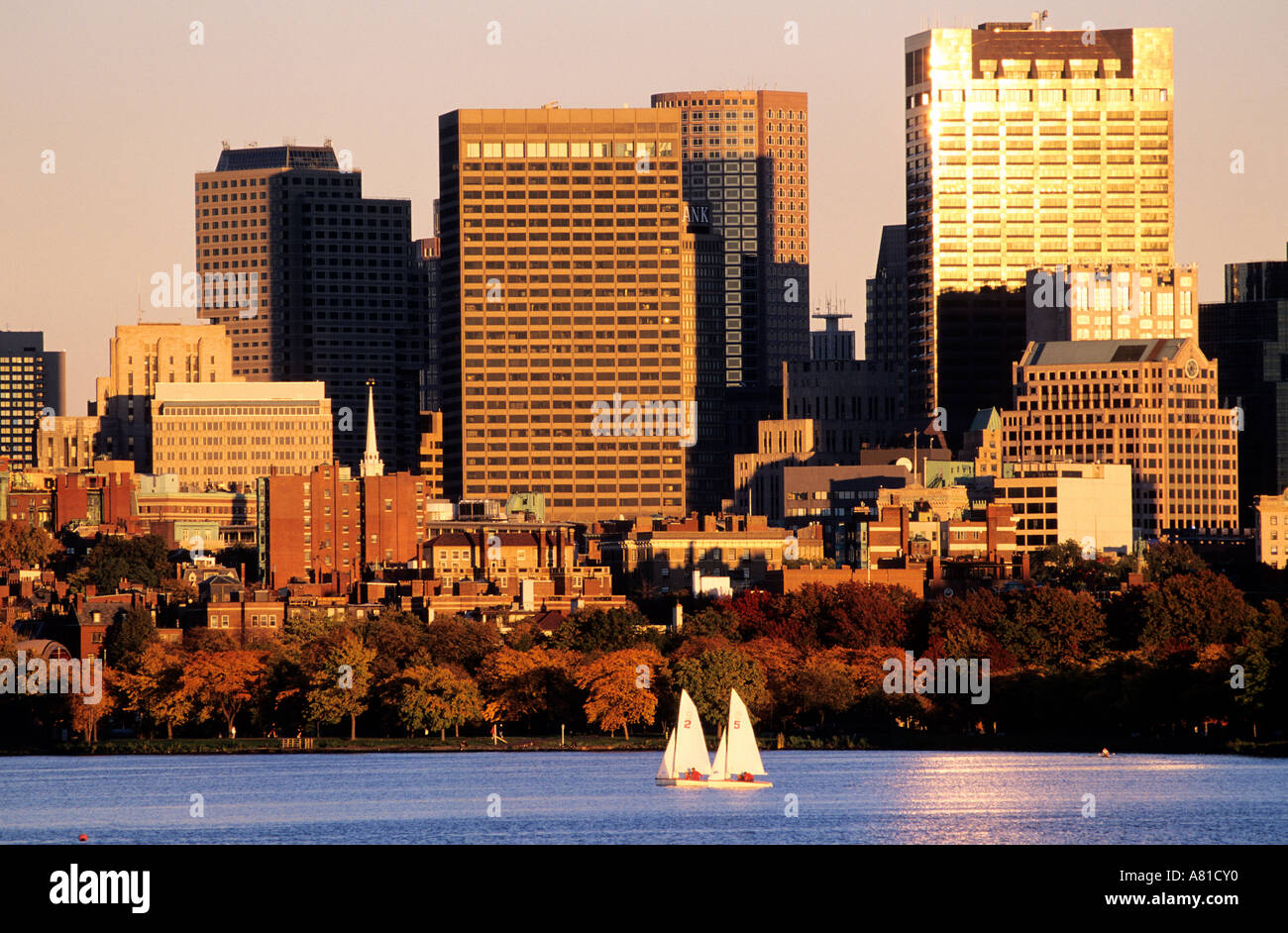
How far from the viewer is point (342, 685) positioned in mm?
148000

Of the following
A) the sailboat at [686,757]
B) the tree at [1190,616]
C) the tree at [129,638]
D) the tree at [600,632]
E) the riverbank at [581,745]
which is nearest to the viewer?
the sailboat at [686,757]

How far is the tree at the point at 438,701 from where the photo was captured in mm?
146125

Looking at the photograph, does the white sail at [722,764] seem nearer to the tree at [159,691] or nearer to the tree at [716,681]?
the tree at [716,681]

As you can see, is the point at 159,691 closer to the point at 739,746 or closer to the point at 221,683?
the point at 221,683

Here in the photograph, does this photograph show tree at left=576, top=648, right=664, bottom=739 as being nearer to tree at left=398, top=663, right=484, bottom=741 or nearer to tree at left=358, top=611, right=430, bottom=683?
tree at left=398, top=663, right=484, bottom=741

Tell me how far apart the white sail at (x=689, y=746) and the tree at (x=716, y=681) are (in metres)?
26.2

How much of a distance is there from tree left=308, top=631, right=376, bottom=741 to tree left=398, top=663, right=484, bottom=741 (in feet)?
7.91

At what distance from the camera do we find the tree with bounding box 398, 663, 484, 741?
146125mm

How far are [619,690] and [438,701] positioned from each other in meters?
10.3

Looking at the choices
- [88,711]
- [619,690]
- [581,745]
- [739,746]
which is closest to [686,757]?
[739,746]

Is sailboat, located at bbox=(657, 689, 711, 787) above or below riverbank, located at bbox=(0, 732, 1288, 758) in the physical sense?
above

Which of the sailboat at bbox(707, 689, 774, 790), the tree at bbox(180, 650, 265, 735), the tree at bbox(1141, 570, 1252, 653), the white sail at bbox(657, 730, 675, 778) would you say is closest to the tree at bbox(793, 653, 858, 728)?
the tree at bbox(1141, 570, 1252, 653)

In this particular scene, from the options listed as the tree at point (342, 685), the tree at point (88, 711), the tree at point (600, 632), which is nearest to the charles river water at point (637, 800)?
the tree at point (342, 685)
